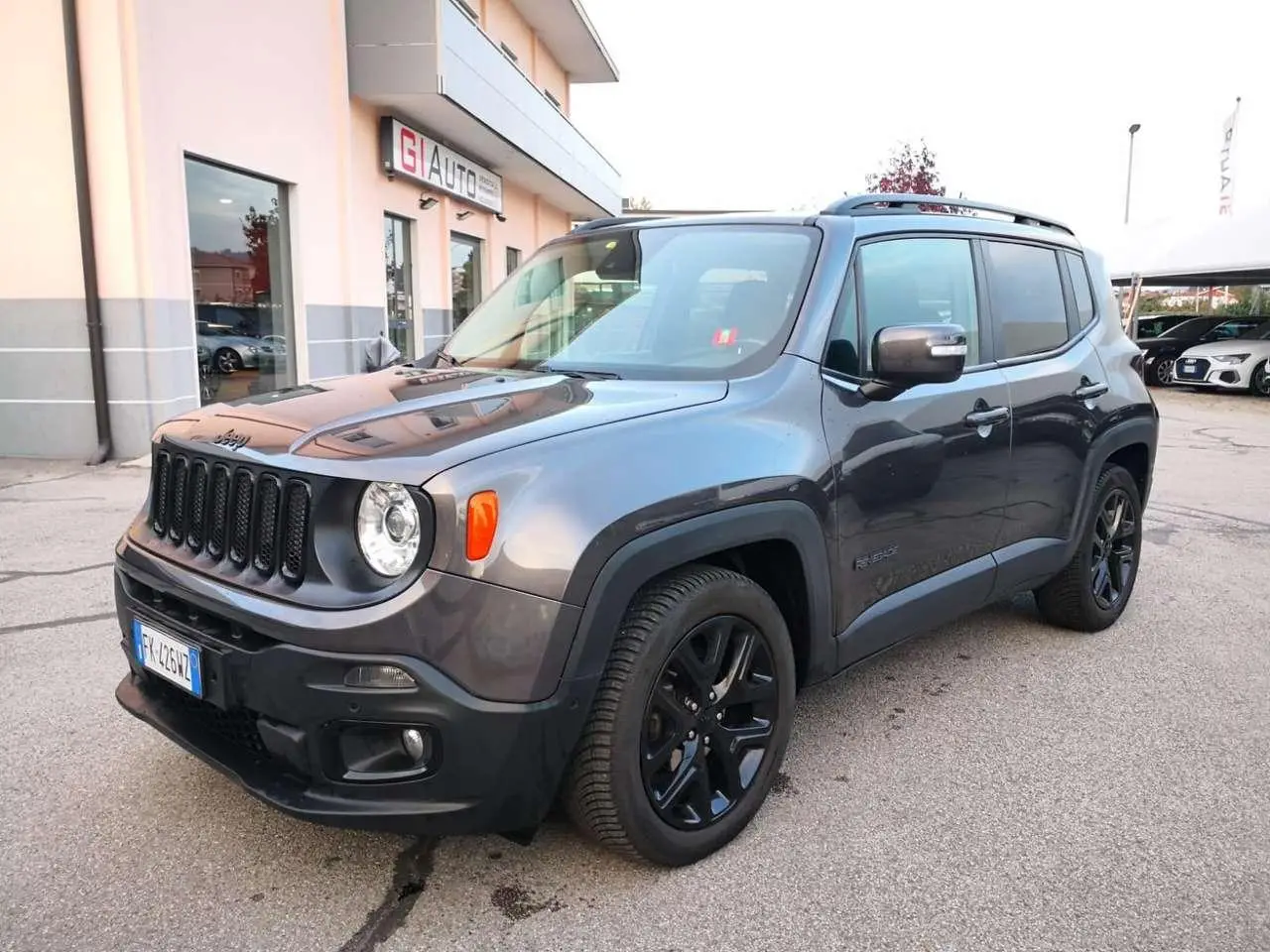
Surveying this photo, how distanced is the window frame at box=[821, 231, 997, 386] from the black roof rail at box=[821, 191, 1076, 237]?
15 cm

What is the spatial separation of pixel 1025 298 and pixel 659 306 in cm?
171

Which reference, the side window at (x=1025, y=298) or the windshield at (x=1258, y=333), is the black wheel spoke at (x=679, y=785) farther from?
the windshield at (x=1258, y=333)

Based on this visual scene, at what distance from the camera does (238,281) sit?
1020 centimetres

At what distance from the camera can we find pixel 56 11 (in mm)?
8039

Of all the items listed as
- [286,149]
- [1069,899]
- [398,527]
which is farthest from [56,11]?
[1069,899]

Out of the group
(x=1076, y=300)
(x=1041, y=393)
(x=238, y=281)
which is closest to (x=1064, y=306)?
(x=1076, y=300)

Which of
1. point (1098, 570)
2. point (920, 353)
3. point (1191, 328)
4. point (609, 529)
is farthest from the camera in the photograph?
point (1191, 328)

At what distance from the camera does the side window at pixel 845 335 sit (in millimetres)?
3086

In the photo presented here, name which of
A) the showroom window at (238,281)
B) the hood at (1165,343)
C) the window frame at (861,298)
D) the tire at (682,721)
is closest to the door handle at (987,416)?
the window frame at (861,298)

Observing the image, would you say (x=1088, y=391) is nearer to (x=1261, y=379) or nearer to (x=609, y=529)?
(x=609, y=529)

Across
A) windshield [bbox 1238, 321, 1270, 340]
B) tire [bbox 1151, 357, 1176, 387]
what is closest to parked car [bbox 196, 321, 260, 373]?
windshield [bbox 1238, 321, 1270, 340]

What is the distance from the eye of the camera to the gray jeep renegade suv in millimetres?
2215

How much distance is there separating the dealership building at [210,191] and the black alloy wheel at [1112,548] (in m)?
4.97

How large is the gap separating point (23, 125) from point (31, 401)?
232 centimetres
